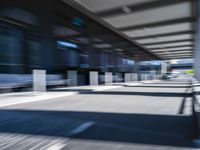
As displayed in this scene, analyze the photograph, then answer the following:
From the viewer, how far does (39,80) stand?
14.3 metres

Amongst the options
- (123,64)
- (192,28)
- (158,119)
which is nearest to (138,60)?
(123,64)

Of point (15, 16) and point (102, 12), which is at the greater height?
point (102, 12)

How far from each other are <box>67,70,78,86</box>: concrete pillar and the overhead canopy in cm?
605

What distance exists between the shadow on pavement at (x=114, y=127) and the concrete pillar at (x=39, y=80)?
22.9 feet

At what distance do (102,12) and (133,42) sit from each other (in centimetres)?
1621

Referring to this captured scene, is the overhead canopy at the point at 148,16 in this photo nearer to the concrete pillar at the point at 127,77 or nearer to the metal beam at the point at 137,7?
the metal beam at the point at 137,7

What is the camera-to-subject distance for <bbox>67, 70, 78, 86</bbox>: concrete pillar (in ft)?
71.0

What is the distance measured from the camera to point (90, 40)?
27.4m

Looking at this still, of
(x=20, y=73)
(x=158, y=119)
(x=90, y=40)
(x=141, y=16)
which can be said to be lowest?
(x=158, y=119)

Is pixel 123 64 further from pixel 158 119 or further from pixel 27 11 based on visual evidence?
pixel 158 119

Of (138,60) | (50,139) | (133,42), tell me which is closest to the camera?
(50,139)

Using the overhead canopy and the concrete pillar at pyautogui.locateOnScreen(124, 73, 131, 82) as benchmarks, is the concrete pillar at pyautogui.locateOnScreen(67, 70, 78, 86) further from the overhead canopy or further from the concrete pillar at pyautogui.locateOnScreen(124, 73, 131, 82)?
the concrete pillar at pyautogui.locateOnScreen(124, 73, 131, 82)

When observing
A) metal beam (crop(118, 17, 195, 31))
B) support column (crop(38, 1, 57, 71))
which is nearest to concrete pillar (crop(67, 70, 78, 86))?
support column (crop(38, 1, 57, 71))

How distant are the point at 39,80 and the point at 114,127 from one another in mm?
9776
